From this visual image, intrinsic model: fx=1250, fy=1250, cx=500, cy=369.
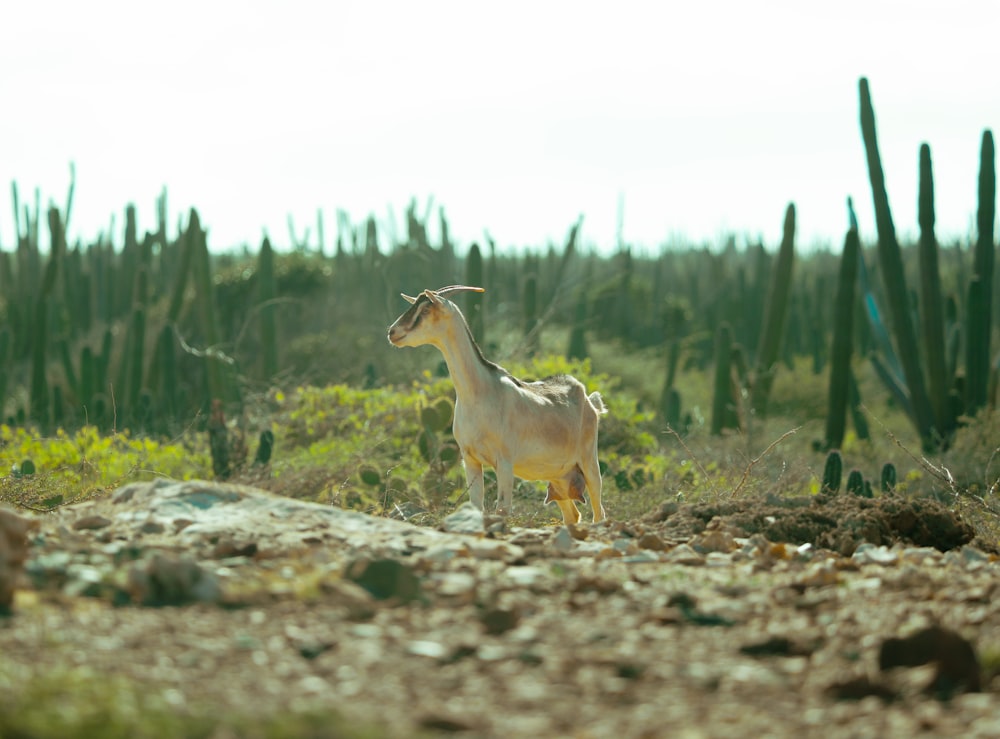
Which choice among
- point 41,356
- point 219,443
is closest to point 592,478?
point 219,443

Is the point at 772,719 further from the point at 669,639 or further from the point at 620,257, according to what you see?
the point at 620,257

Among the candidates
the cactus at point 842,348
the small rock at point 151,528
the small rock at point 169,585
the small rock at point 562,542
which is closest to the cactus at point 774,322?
the cactus at point 842,348

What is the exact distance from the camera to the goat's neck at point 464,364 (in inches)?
325

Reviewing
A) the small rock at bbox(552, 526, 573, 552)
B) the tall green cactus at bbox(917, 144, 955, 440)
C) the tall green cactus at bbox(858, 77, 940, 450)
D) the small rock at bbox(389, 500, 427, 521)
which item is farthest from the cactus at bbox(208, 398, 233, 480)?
the tall green cactus at bbox(917, 144, 955, 440)

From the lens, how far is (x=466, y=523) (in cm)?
680

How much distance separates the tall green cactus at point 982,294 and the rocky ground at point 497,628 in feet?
40.9

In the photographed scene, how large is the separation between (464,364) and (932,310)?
11347mm

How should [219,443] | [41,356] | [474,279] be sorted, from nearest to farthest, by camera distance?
[219,443] → [474,279] → [41,356]

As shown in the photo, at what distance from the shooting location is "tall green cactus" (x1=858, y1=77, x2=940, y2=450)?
17562mm

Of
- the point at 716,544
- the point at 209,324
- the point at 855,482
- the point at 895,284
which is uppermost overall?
the point at 895,284

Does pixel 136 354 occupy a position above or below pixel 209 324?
below

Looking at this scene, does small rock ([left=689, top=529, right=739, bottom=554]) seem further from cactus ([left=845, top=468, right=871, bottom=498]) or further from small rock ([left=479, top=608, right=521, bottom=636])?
cactus ([left=845, top=468, right=871, bottom=498])

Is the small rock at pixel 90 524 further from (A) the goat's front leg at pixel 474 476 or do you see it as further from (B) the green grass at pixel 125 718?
(A) the goat's front leg at pixel 474 476

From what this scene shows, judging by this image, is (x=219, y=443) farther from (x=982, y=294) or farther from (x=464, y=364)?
(x=982, y=294)
